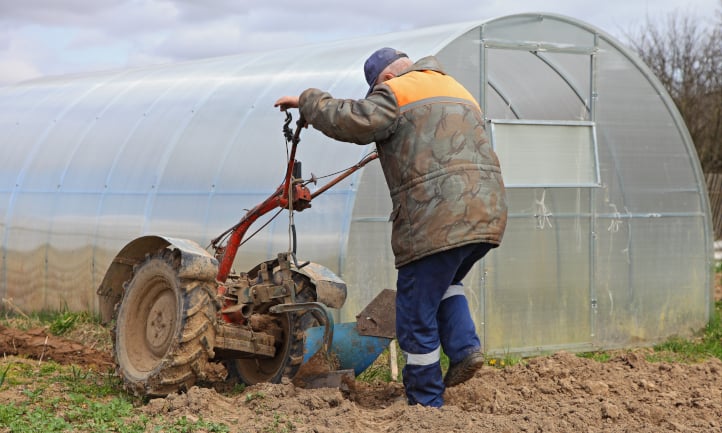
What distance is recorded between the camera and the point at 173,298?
20.0 feet

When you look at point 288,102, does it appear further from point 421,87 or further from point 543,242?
point 543,242

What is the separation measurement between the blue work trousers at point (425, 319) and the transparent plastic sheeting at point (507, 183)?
243 cm

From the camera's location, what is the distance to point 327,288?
6484mm

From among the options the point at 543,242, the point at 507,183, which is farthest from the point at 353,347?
the point at 543,242

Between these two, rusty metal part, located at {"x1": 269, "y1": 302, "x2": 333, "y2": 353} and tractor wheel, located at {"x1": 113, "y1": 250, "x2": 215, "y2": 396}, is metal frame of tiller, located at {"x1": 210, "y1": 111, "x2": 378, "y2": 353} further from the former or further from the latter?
tractor wheel, located at {"x1": 113, "y1": 250, "x2": 215, "y2": 396}

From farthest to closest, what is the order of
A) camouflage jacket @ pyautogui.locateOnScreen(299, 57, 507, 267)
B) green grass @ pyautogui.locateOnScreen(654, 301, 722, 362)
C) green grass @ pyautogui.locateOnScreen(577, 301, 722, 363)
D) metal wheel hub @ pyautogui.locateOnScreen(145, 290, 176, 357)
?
green grass @ pyautogui.locateOnScreen(654, 301, 722, 362) < green grass @ pyautogui.locateOnScreen(577, 301, 722, 363) < metal wheel hub @ pyautogui.locateOnScreen(145, 290, 176, 357) < camouflage jacket @ pyautogui.locateOnScreen(299, 57, 507, 267)

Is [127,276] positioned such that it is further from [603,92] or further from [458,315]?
[603,92]

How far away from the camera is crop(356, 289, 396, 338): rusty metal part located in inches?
241

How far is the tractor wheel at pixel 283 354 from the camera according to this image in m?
6.18

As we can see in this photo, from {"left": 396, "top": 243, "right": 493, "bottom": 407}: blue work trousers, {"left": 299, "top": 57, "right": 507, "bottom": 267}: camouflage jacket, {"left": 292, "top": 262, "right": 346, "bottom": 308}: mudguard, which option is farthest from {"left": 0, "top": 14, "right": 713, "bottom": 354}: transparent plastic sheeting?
{"left": 299, "top": 57, "right": 507, "bottom": 267}: camouflage jacket

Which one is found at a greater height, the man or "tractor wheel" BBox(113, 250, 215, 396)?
the man

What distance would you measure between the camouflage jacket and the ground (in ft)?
2.72

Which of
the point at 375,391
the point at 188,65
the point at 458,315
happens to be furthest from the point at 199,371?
Answer: the point at 188,65

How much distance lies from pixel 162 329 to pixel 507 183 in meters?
3.68
